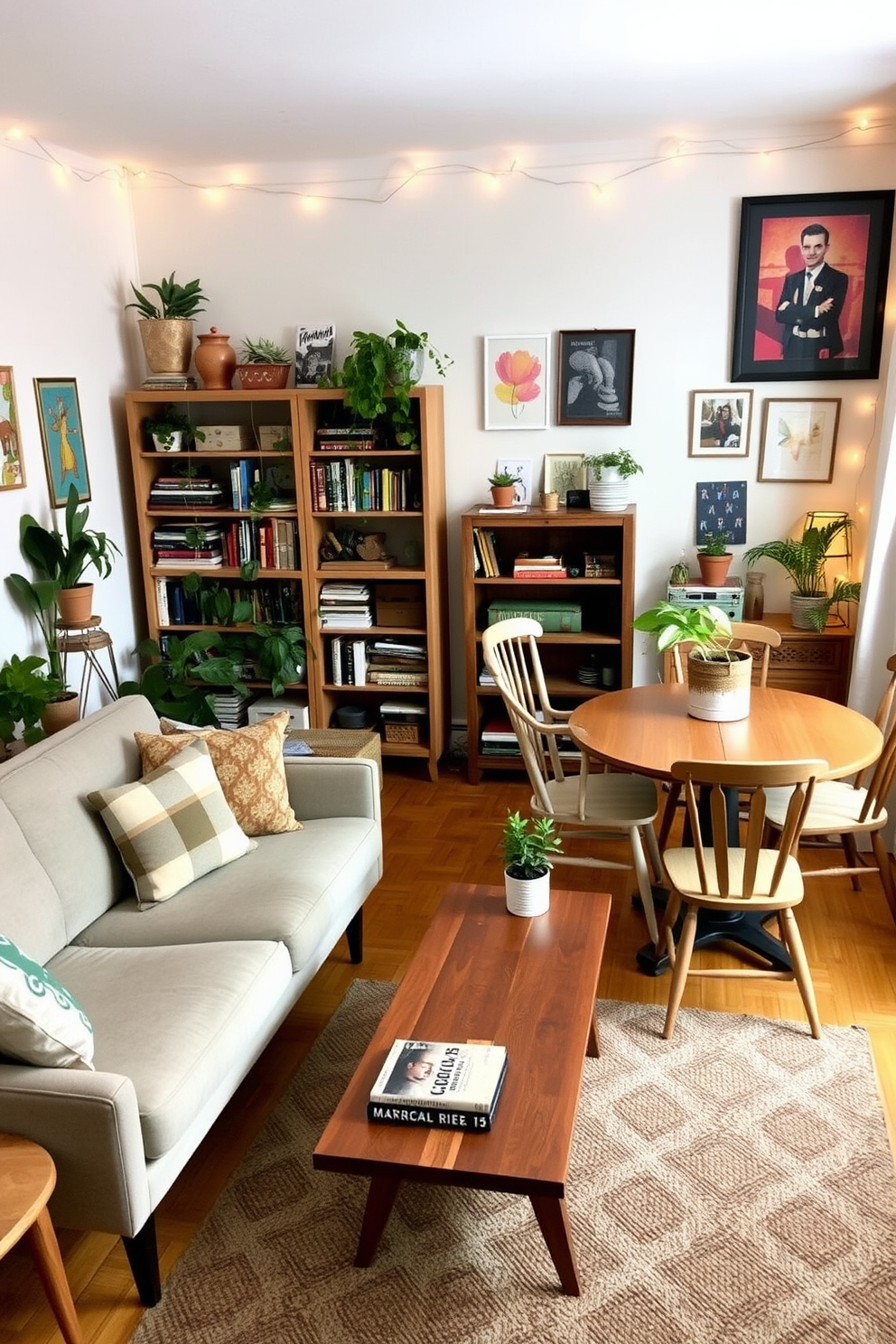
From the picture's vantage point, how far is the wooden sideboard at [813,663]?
4016 mm

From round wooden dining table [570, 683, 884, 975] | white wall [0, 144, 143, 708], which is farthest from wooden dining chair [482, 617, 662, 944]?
white wall [0, 144, 143, 708]

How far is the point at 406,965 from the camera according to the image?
313 cm

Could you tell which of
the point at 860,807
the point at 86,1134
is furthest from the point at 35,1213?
the point at 860,807

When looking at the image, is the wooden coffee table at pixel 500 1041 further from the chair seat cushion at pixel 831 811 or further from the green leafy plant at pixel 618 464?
the green leafy plant at pixel 618 464

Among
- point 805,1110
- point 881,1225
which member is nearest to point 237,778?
point 805,1110

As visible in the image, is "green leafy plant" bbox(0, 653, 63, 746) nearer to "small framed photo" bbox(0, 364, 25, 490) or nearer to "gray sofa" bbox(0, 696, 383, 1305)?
"gray sofa" bbox(0, 696, 383, 1305)

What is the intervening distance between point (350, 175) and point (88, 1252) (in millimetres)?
3937

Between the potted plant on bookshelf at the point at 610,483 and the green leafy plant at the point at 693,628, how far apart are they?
44.7 inches

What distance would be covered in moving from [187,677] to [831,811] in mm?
2665

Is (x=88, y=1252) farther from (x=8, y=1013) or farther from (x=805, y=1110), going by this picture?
(x=805, y=1110)

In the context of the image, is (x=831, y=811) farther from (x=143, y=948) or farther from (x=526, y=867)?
(x=143, y=948)

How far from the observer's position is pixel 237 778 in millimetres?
2928

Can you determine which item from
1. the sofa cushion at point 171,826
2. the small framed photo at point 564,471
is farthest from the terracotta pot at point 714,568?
the sofa cushion at point 171,826

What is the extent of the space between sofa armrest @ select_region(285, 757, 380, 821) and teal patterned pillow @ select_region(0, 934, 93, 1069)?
4.06 ft
